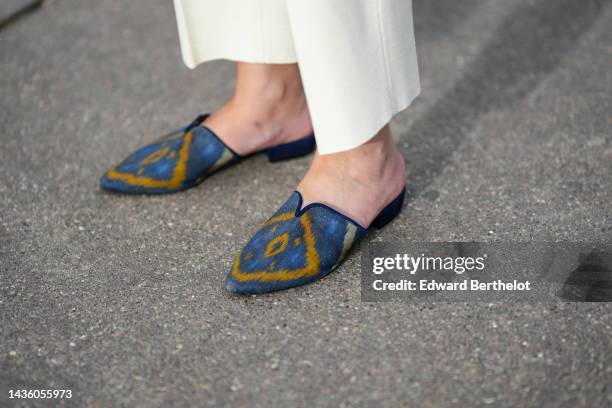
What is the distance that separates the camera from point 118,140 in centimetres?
168

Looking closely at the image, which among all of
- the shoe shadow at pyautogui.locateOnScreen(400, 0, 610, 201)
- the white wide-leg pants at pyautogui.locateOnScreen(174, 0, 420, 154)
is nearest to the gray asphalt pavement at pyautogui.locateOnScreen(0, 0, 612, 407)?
the shoe shadow at pyautogui.locateOnScreen(400, 0, 610, 201)

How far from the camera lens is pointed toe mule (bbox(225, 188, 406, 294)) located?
4.01ft

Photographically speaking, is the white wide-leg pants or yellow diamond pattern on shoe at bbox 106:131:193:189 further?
yellow diamond pattern on shoe at bbox 106:131:193:189

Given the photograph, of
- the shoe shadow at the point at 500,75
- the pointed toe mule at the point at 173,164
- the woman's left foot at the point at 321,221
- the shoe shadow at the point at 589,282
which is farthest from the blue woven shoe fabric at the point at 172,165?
the shoe shadow at the point at 589,282

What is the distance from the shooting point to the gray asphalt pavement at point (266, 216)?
3.57ft

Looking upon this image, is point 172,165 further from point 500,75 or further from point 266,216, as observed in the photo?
point 500,75

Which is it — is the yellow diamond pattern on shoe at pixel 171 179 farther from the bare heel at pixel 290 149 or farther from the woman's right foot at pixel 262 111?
the bare heel at pixel 290 149

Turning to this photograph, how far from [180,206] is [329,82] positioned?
469mm

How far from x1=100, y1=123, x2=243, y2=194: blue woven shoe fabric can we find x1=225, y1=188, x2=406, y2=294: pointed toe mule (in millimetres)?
251

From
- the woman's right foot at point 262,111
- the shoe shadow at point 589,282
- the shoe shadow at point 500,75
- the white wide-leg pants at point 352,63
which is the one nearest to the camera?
the white wide-leg pants at point 352,63

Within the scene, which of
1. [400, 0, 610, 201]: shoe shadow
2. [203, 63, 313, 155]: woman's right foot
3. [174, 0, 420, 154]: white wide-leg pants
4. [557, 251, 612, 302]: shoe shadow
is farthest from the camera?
[400, 0, 610, 201]: shoe shadow

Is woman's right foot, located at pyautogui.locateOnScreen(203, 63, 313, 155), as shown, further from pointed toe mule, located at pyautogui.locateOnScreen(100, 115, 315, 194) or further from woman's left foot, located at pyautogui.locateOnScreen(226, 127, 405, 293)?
woman's left foot, located at pyautogui.locateOnScreen(226, 127, 405, 293)

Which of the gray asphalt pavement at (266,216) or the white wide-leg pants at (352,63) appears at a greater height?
the white wide-leg pants at (352,63)

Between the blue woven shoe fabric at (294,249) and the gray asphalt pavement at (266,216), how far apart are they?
29mm
